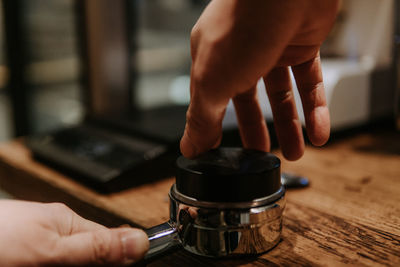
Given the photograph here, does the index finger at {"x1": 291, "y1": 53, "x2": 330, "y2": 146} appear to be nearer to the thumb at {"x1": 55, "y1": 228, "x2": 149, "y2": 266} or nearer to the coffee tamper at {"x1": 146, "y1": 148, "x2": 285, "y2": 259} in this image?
the coffee tamper at {"x1": 146, "y1": 148, "x2": 285, "y2": 259}

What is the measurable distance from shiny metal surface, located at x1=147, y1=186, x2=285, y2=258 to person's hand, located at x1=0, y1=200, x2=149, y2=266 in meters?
0.03

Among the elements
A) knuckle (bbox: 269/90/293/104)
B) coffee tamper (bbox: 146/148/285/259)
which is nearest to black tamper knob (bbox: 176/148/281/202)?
coffee tamper (bbox: 146/148/285/259)

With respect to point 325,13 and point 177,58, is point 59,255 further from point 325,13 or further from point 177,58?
point 177,58

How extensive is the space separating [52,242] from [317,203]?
34cm

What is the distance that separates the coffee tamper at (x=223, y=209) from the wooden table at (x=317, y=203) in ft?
0.07

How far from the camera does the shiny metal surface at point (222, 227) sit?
358 millimetres

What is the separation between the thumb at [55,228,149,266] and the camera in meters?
0.31

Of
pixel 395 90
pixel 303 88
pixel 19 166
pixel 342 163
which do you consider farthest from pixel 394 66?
pixel 19 166

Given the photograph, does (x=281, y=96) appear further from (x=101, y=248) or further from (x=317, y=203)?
(x=101, y=248)

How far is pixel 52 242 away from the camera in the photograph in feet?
1.04

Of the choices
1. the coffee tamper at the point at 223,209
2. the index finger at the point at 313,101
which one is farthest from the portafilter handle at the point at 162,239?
the index finger at the point at 313,101

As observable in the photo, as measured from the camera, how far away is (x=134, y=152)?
610 millimetres

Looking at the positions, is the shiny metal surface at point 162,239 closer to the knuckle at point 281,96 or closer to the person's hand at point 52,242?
the person's hand at point 52,242

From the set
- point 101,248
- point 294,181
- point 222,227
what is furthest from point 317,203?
point 101,248
